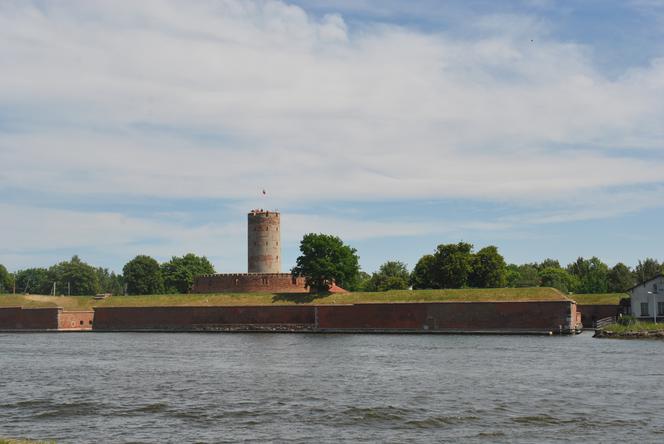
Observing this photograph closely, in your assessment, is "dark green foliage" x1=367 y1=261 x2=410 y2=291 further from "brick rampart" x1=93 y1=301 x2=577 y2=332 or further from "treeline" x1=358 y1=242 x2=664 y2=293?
"brick rampart" x1=93 y1=301 x2=577 y2=332

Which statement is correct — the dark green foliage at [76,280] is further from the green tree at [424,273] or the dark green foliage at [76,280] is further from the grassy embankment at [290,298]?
the green tree at [424,273]

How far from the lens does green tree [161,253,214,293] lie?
284 ft

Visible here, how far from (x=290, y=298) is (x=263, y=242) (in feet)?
41.7

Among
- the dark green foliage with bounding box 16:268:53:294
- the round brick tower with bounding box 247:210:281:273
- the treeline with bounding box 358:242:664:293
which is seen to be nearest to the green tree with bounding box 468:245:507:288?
the treeline with bounding box 358:242:664:293

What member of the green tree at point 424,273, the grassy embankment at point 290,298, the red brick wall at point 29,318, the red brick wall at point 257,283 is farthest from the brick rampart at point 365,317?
the green tree at point 424,273

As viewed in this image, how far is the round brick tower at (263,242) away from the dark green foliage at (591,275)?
29.0 metres

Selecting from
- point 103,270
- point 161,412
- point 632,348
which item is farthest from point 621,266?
point 103,270

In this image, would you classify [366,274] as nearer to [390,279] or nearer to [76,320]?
[390,279]

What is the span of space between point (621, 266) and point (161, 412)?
6823 cm

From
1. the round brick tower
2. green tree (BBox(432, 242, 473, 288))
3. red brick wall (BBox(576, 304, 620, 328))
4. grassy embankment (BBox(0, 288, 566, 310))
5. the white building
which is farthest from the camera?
the round brick tower

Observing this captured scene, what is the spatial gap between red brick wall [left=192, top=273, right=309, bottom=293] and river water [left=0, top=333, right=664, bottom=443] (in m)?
30.3

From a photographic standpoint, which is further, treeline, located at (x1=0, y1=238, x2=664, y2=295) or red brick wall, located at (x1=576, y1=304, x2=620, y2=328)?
treeline, located at (x1=0, y1=238, x2=664, y2=295)

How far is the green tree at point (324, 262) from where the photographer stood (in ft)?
205

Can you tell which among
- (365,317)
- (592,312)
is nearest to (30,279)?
(365,317)
